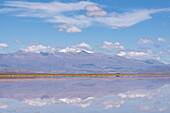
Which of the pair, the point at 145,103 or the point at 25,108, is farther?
the point at 145,103

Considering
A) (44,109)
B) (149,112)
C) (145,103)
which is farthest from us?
(145,103)

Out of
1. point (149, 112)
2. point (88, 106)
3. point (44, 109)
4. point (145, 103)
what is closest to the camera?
point (149, 112)

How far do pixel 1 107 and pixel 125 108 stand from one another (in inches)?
533

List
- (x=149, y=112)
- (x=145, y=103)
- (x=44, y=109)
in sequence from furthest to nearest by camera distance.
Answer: (x=145, y=103) → (x=44, y=109) → (x=149, y=112)

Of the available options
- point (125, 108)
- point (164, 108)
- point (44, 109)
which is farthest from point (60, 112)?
point (164, 108)

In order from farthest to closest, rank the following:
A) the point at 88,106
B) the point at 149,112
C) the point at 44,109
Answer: the point at 88,106 < the point at 44,109 < the point at 149,112

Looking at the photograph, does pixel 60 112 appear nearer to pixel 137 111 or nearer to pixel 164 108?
pixel 137 111

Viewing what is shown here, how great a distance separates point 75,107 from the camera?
126 ft

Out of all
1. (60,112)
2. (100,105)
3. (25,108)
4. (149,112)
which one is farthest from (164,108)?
(25,108)

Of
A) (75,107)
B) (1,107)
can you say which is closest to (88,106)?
(75,107)

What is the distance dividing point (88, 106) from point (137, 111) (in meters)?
6.34

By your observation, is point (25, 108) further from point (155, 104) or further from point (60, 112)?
point (155, 104)

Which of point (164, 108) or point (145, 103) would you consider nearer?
point (164, 108)

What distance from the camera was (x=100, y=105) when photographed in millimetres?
39844
